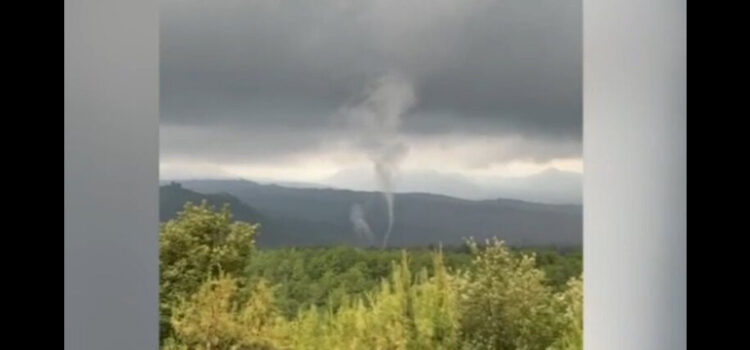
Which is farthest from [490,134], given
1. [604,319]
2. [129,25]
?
[129,25]

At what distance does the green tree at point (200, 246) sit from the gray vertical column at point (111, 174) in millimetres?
3517

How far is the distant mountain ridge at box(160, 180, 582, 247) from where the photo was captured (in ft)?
21.4

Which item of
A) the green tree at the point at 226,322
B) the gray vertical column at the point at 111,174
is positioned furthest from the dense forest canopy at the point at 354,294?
the gray vertical column at the point at 111,174

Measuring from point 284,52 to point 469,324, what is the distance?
2.05 meters

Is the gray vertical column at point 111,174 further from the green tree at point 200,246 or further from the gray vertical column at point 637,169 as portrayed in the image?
the green tree at point 200,246

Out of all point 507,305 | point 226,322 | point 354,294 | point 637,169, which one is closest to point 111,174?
point 637,169

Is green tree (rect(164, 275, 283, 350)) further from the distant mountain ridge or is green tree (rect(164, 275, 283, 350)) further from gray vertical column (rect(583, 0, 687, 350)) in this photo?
gray vertical column (rect(583, 0, 687, 350))

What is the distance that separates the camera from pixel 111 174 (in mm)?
2885

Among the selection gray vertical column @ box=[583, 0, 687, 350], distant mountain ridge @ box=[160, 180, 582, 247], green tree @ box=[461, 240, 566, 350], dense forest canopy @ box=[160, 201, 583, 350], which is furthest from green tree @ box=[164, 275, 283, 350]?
gray vertical column @ box=[583, 0, 687, 350]

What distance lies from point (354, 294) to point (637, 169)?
3487 mm

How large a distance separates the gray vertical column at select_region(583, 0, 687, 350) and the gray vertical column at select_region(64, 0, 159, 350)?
1.39 metres

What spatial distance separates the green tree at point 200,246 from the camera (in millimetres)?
6516

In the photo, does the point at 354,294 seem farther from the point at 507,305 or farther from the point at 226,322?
the point at 507,305
